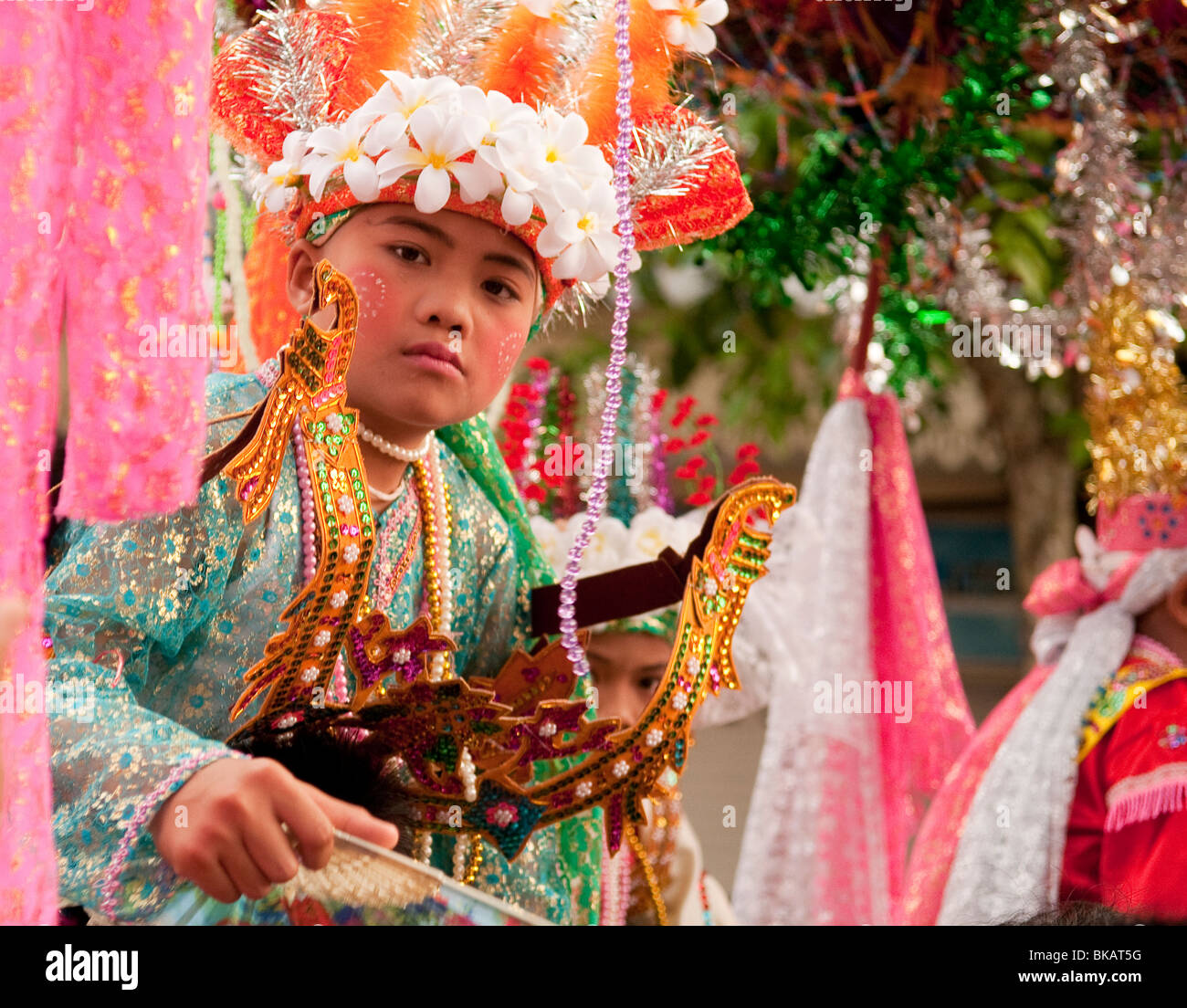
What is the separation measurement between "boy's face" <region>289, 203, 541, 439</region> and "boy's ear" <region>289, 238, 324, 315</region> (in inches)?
1.0

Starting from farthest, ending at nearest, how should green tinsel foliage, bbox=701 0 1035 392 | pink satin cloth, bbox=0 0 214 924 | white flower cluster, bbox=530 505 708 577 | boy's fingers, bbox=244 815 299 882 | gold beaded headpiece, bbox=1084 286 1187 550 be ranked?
1. gold beaded headpiece, bbox=1084 286 1187 550
2. green tinsel foliage, bbox=701 0 1035 392
3. white flower cluster, bbox=530 505 708 577
4. boy's fingers, bbox=244 815 299 882
5. pink satin cloth, bbox=0 0 214 924

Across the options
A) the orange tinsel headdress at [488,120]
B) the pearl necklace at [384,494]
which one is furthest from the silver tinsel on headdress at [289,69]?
the pearl necklace at [384,494]

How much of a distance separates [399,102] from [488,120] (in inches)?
3.0

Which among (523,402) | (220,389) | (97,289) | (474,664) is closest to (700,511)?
(523,402)

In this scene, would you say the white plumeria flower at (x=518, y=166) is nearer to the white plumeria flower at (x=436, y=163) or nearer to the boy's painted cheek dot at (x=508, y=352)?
the white plumeria flower at (x=436, y=163)

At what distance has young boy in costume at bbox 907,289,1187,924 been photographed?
5.86 feet

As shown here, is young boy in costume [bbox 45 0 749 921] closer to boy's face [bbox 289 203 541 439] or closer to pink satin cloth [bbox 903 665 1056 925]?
boy's face [bbox 289 203 541 439]

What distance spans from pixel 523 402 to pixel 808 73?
87 centimetres

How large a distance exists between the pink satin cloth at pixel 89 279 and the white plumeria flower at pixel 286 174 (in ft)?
1.13

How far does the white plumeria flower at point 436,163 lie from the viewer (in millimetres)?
1105

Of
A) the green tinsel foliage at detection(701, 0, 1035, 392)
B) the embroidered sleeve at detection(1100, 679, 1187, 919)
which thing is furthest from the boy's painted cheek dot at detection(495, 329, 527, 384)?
the embroidered sleeve at detection(1100, 679, 1187, 919)

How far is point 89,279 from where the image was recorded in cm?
78

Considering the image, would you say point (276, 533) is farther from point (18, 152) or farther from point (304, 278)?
point (18, 152)

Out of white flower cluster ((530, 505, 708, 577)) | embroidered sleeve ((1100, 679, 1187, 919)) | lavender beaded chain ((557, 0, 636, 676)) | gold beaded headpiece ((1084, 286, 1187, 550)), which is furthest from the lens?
gold beaded headpiece ((1084, 286, 1187, 550))
